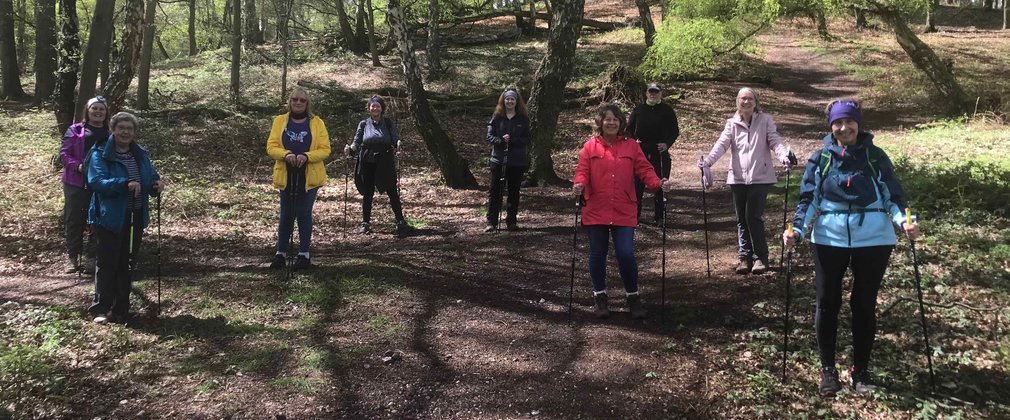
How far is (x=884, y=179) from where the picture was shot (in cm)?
405

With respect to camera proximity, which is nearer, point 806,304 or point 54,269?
point 806,304

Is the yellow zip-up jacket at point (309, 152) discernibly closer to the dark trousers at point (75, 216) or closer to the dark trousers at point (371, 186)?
the dark trousers at point (371, 186)

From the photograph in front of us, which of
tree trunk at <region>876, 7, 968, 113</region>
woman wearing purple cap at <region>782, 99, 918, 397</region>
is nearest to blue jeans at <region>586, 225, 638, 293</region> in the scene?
woman wearing purple cap at <region>782, 99, 918, 397</region>

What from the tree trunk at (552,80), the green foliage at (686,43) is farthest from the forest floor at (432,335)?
the green foliage at (686,43)

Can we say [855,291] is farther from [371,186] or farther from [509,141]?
[371,186]

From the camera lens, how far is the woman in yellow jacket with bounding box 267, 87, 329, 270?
7059 mm

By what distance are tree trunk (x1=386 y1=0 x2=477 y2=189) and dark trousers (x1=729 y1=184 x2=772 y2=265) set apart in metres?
6.62

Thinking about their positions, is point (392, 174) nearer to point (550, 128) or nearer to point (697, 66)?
point (550, 128)

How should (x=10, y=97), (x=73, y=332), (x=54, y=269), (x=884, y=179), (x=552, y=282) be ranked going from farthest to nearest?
(x=10, y=97) → (x=54, y=269) → (x=552, y=282) → (x=73, y=332) → (x=884, y=179)

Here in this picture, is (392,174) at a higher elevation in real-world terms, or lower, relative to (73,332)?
higher

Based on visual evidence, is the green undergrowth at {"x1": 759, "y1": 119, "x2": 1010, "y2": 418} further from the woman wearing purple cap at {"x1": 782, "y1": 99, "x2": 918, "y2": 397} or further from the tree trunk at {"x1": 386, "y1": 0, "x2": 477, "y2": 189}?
the tree trunk at {"x1": 386, "y1": 0, "x2": 477, "y2": 189}

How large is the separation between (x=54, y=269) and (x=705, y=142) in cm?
1404

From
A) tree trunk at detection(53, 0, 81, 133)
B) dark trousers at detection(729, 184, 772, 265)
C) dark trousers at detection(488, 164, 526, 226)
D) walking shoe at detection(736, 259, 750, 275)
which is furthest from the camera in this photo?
tree trunk at detection(53, 0, 81, 133)

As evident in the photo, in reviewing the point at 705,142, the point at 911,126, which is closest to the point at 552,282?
the point at 705,142
